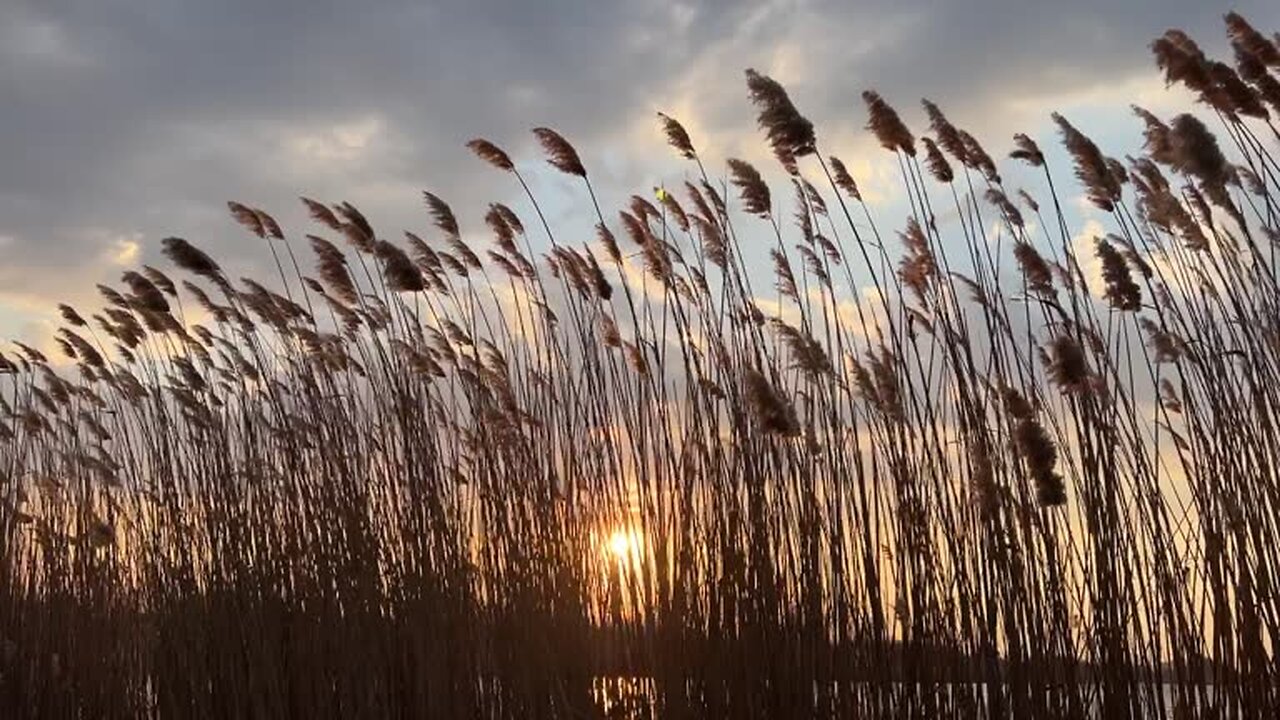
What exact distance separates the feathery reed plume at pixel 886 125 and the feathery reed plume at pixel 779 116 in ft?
0.67

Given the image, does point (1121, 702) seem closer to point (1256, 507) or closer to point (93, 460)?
point (1256, 507)

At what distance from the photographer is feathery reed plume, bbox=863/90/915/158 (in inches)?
118

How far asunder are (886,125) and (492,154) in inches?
45.5

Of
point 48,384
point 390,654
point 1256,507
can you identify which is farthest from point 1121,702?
point 48,384

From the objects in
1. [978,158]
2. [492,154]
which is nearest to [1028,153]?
[978,158]

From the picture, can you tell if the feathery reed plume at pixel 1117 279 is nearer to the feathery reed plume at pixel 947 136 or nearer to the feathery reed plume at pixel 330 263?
the feathery reed plume at pixel 947 136

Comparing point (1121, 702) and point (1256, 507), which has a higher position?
point (1256, 507)

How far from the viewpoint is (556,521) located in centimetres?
350

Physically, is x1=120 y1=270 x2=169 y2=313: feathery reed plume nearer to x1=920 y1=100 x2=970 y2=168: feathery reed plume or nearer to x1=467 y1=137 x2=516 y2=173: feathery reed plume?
x1=467 y1=137 x2=516 y2=173: feathery reed plume

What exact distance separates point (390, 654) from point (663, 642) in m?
0.83

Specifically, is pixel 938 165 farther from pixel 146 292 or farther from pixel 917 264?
pixel 146 292

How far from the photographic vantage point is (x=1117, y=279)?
105 inches

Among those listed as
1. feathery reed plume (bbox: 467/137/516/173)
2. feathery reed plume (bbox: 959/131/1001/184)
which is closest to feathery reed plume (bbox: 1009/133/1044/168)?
feathery reed plume (bbox: 959/131/1001/184)

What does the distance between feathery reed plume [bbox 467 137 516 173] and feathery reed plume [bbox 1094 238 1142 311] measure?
161 centimetres
